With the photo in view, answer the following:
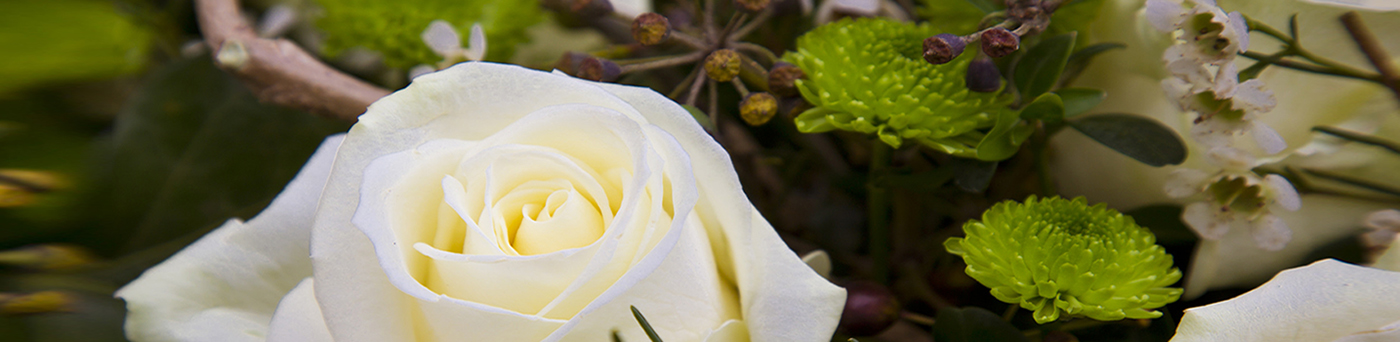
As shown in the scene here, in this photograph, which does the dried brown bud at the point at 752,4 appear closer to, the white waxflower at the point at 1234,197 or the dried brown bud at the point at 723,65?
the dried brown bud at the point at 723,65

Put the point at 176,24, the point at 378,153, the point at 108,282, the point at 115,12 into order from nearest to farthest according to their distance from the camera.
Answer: the point at 378,153, the point at 108,282, the point at 115,12, the point at 176,24

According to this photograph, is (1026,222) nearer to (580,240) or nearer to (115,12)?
(580,240)

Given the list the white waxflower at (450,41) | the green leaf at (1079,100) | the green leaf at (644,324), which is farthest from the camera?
the white waxflower at (450,41)

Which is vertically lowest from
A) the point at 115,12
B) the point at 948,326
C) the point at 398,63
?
the point at 948,326

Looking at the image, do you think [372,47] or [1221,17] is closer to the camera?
[1221,17]

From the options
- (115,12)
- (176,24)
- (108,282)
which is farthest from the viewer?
(176,24)

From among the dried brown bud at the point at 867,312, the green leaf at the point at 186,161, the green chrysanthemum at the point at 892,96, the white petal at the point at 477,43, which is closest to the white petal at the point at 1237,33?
the green chrysanthemum at the point at 892,96

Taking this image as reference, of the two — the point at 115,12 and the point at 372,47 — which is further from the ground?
the point at 115,12

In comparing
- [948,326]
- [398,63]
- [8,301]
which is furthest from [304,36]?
[948,326]
